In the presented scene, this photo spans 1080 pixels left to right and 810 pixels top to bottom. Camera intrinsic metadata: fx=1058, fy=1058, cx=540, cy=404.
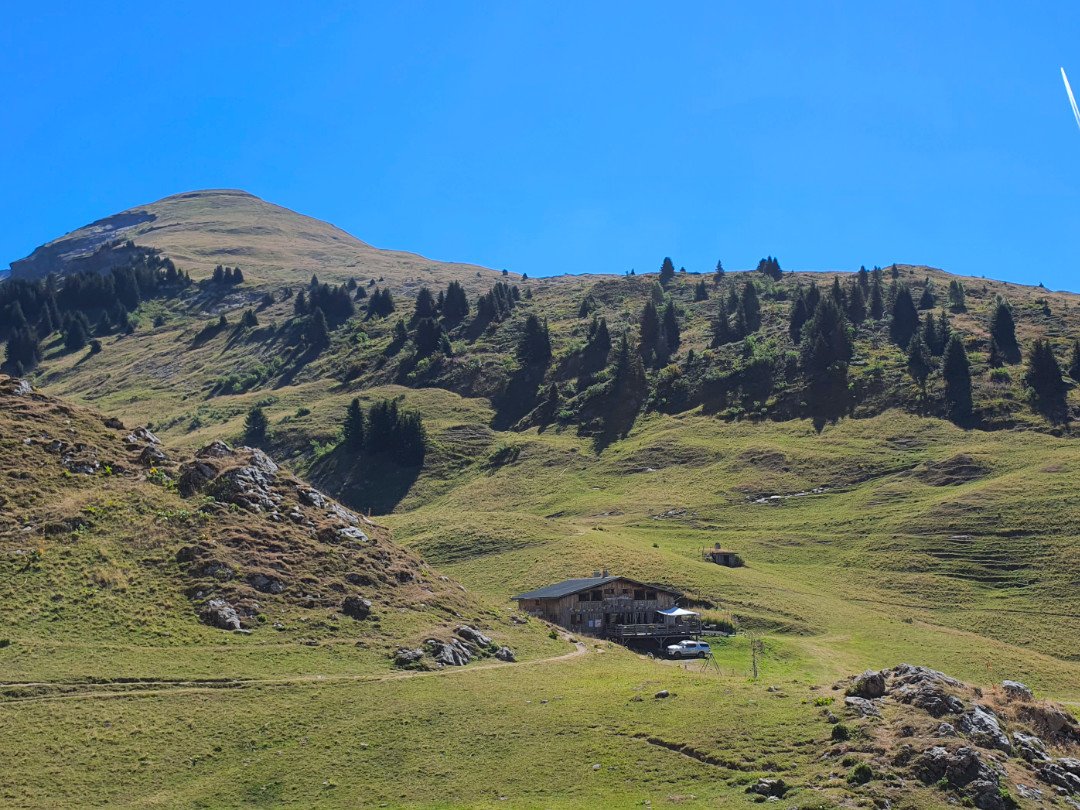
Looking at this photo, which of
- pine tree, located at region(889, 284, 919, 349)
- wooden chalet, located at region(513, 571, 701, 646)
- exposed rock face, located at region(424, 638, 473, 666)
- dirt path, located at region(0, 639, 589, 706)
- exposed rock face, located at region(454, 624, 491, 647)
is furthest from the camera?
pine tree, located at region(889, 284, 919, 349)

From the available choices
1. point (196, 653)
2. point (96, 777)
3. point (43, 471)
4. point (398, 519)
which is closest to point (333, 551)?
point (196, 653)

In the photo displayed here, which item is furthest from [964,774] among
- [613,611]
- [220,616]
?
[613,611]

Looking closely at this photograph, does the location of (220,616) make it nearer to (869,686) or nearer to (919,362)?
(869,686)

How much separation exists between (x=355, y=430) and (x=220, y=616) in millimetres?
113473

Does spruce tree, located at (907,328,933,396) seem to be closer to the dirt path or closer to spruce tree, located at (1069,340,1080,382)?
spruce tree, located at (1069,340,1080,382)


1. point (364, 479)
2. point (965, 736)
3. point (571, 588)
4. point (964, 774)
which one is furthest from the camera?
point (364, 479)

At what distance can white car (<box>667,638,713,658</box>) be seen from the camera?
74.4 metres

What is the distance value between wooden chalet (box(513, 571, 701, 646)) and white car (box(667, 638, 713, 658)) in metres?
3.88

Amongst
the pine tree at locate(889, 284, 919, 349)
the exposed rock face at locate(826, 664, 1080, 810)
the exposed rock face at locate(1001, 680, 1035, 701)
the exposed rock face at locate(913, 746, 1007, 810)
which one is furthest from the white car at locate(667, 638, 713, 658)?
the pine tree at locate(889, 284, 919, 349)

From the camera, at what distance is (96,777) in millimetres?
42875

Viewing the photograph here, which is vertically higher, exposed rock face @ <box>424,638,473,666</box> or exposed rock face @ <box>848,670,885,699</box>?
exposed rock face @ <box>848,670,885,699</box>

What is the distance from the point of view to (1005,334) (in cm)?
17325

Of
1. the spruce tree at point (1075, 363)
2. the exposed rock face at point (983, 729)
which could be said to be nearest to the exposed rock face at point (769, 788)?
the exposed rock face at point (983, 729)

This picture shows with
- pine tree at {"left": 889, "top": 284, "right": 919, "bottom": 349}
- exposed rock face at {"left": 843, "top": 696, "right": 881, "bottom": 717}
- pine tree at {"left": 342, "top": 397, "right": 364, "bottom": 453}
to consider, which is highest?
pine tree at {"left": 889, "top": 284, "right": 919, "bottom": 349}
